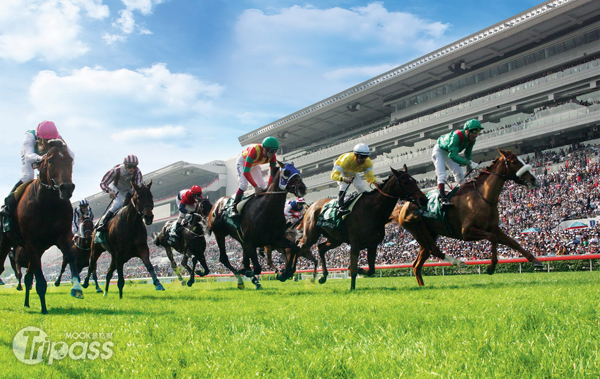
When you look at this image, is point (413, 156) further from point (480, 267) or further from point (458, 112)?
point (480, 267)

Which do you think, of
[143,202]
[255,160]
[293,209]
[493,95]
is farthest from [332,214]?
[493,95]

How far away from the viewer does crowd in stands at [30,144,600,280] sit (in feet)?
60.1

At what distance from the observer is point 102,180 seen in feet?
29.2

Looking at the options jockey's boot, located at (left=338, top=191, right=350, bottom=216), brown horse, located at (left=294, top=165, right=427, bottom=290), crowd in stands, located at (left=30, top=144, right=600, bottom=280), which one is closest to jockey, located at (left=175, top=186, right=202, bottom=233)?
jockey's boot, located at (left=338, top=191, right=350, bottom=216)

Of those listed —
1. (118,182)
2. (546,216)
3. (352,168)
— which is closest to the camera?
(352,168)

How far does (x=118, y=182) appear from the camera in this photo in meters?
8.99

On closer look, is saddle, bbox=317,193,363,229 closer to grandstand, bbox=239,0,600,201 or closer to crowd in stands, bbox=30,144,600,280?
crowd in stands, bbox=30,144,600,280

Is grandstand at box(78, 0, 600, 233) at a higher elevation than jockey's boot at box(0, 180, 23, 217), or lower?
higher

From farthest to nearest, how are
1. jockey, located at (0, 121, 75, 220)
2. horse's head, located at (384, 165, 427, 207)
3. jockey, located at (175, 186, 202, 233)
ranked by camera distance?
jockey, located at (175, 186, 202, 233), horse's head, located at (384, 165, 427, 207), jockey, located at (0, 121, 75, 220)

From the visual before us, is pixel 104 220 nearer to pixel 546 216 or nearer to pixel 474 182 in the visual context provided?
pixel 474 182

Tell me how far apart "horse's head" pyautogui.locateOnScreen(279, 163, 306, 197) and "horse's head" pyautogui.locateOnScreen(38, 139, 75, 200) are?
130 inches

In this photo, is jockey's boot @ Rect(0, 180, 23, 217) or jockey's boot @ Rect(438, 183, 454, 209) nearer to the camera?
jockey's boot @ Rect(0, 180, 23, 217)
